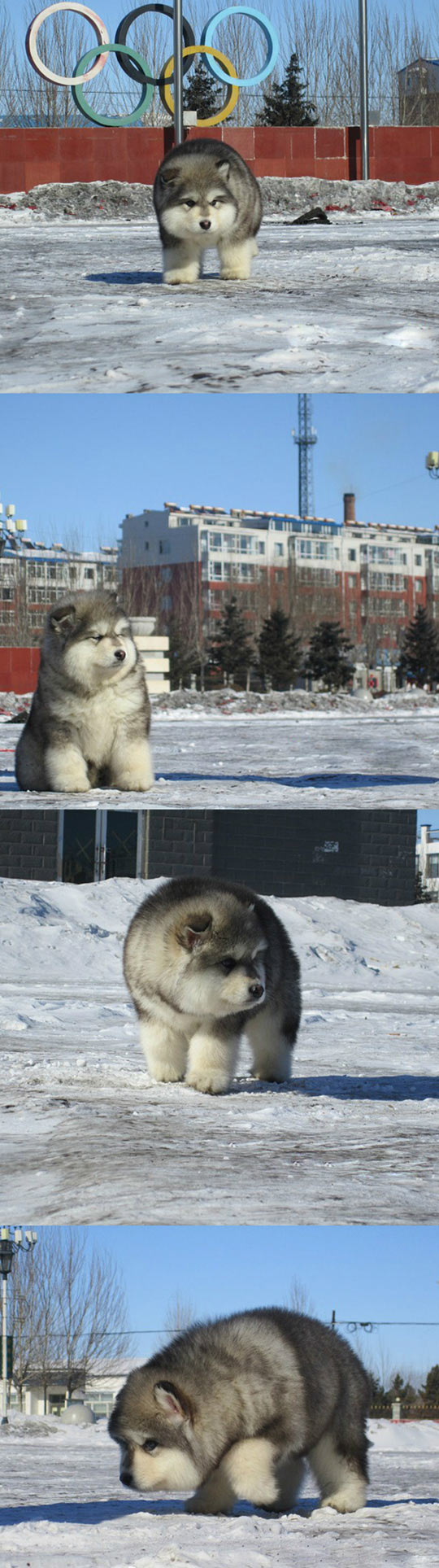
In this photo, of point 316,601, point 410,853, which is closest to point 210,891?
point 316,601

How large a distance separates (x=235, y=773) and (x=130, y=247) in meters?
A: 6.53

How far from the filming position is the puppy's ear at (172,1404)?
12.9ft

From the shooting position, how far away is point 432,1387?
17.6 ft

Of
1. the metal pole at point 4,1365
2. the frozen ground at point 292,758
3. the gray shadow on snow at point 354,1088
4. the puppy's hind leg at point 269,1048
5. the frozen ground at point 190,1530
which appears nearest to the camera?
the frozen ground at point 190,1530

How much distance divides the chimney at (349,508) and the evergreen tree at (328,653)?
60 cm

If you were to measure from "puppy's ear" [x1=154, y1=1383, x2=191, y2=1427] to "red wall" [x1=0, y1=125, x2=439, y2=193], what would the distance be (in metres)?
16.8

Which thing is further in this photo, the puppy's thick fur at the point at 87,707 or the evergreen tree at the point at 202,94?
the evergreen tree at the point at 202,94

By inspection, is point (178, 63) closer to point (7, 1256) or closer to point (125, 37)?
point (125, 37)

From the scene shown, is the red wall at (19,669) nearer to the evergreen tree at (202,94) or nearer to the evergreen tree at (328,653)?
the evergreen tree at (328,653)

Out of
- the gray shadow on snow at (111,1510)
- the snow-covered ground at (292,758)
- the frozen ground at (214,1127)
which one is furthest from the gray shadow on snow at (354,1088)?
the gray shadow on snow at (111,1510)

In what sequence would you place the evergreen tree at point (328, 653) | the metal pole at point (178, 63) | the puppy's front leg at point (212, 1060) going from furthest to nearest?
the metal pole at point (178, 63)
the evergreen tree at point (328, 653)
the puppy's front leg at point (212, 1060)

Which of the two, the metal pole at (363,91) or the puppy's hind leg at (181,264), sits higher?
the metal pole at (363,91)

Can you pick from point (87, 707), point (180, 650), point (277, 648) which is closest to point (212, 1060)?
point (87, 707)

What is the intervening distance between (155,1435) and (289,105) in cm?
1898
